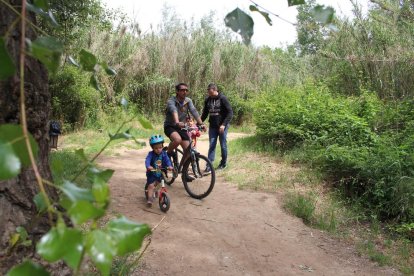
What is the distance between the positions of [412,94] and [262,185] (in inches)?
152

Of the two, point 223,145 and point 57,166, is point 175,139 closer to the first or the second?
point 223,145

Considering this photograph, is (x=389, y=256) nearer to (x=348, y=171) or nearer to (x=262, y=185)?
(x=348, y=171)

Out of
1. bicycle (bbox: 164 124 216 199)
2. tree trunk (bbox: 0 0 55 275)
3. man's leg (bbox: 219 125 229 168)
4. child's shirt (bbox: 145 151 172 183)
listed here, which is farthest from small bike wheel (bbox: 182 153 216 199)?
tree trunk (bbox: 0 0 55 275)

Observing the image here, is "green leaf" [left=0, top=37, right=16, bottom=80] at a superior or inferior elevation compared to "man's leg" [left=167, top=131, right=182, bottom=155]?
superior

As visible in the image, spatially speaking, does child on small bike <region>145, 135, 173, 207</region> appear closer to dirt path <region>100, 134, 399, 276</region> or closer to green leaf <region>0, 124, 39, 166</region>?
dirt path <region>100, 134, 399, 276</region>

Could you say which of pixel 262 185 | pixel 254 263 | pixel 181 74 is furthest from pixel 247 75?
pixel 254 263

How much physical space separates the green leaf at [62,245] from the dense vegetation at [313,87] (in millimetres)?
759

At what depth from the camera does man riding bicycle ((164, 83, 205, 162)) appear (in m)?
5.54

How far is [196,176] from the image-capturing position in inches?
220

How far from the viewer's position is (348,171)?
584cm

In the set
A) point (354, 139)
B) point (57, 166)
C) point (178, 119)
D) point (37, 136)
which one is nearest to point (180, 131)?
point (178, 119)

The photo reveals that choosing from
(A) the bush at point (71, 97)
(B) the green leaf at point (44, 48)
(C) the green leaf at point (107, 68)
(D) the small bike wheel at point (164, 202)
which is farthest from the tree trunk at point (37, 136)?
(A) the bush at point (71, 97)

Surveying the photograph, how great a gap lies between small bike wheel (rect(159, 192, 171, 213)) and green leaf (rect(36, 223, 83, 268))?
14.1ft

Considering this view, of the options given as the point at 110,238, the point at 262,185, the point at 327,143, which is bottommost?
the point at 262,185
